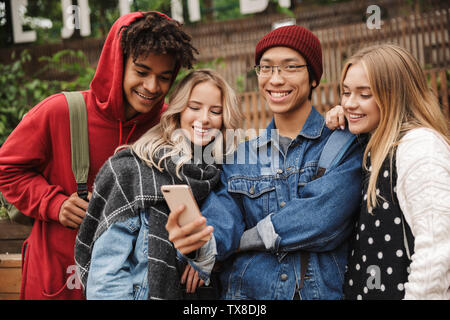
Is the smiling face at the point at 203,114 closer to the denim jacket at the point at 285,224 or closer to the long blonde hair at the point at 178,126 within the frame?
the long blonde hair at the point at 178,126

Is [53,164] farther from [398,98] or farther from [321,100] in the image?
[321,100]

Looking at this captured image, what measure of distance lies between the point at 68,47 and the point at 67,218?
26.9ft

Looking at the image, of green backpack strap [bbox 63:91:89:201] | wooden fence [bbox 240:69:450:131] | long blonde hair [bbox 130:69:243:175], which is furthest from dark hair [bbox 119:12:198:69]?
wooden fence [bbox 240:69:450:131]

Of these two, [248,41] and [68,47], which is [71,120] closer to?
[248,41]

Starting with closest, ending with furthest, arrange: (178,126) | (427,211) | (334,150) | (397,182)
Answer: (427,211) < (397,182) < (334,150) < (178,126)

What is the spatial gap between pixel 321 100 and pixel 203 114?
501 centimetres

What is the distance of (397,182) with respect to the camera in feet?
5.56

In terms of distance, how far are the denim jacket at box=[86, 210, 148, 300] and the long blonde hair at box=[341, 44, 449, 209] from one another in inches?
42.7

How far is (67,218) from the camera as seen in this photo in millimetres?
2205

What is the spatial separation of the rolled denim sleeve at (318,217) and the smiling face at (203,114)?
1.81 feet

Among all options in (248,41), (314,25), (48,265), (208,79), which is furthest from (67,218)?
(314,25)

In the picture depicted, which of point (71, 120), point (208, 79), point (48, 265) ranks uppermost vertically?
point (208, 79)

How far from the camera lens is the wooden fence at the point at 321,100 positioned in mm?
6174

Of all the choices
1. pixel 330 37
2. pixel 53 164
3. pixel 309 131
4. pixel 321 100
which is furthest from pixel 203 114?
pixel 330 37
